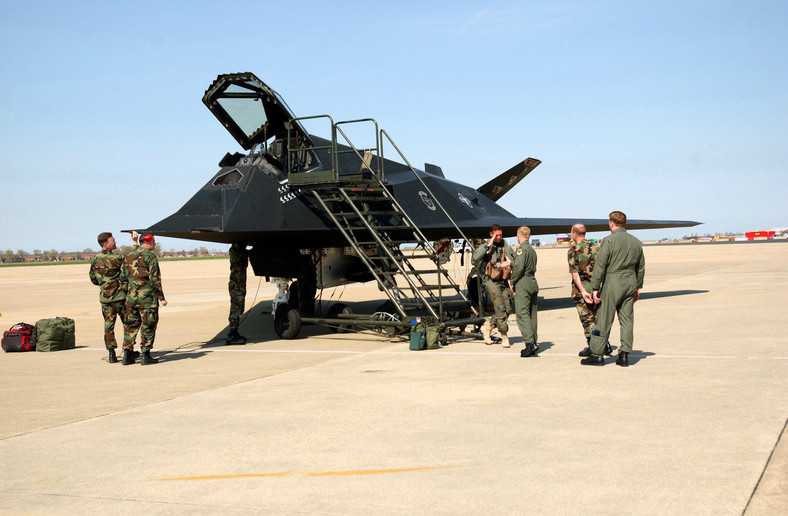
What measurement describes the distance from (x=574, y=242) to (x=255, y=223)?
5.54 meters

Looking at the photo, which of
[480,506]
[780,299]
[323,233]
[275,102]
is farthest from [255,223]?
[780,299]

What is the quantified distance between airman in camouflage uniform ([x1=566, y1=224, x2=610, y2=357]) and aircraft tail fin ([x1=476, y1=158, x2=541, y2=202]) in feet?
39.6

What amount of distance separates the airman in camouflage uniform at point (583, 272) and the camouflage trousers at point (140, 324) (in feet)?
20.3

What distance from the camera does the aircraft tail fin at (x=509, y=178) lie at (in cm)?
2139

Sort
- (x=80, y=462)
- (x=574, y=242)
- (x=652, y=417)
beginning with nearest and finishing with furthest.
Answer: (x=80, y=462) < (x=652, y=417) < (x=574, y=242)

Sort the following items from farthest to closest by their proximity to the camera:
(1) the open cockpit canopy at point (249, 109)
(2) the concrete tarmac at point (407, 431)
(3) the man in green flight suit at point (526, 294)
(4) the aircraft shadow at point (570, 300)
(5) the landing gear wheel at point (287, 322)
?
(4) the aircraft shadow at point (570, 300) < (5) the landing gear wheel at point (287, 322) < (1) the open cockpit canopy at point (249, 109) < (3) the man in green flight suit at point (526, 294) < (2) the concrete tarmac at point (407, 431)

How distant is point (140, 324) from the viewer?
1066cm

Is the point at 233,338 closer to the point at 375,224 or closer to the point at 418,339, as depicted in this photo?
the point at 375,224

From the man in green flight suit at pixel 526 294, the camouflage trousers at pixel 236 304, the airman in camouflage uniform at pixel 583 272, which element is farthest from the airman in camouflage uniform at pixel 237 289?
the airman in camouflage uniform at pixel 583 272

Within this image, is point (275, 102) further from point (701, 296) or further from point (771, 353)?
point (701, 296)

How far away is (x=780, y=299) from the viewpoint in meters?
16.5

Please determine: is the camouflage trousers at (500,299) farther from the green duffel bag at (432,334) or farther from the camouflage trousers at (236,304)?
the camouflage trousers at (236,304)

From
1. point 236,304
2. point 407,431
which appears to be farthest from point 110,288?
point 407,431

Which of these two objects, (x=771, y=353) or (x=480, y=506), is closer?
(x=480, y=506)
